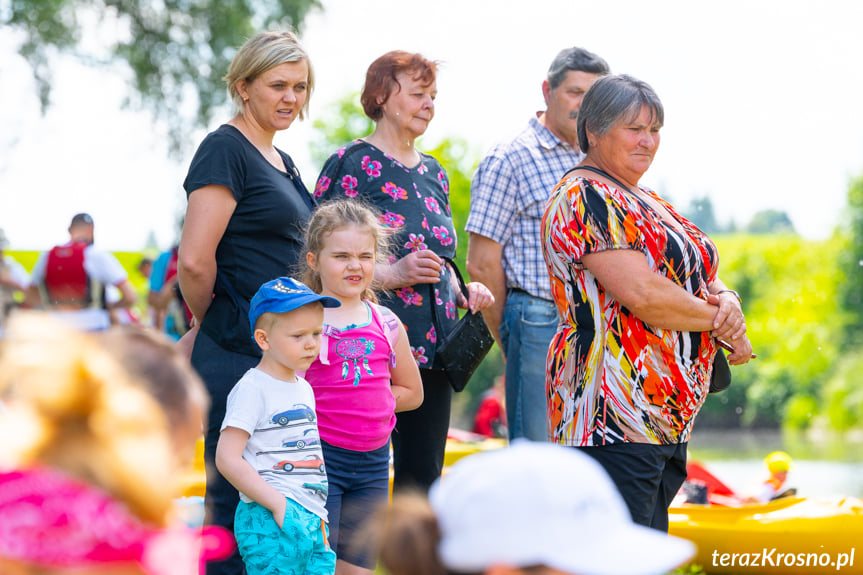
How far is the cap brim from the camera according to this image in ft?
4.09

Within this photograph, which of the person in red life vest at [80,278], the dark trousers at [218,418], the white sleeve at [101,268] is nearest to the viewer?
the dark trousers at [218,418]

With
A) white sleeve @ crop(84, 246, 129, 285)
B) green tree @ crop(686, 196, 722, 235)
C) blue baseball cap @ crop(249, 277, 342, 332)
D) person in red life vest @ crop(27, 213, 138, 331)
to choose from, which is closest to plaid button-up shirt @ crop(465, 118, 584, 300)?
green tree @ crop(686, 196, 722, 235)

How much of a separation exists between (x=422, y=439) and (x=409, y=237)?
0.74 m

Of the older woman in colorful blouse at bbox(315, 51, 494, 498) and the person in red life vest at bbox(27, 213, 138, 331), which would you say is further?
the person in red life vest at bbox(27, 213, 138, 331)

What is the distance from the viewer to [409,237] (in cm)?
354

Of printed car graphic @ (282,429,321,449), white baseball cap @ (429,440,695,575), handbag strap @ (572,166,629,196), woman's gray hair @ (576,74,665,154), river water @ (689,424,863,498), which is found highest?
woman's gray hair @ (576,74,665,154)

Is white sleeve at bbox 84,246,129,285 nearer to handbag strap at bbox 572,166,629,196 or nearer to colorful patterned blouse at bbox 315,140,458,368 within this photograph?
colorful patterned blouse at bbox 315,140,458,368

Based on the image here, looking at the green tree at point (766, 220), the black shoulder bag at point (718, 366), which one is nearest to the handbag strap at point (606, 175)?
the black shoulder bag at point (718, 366)

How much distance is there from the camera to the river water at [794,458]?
14.2m

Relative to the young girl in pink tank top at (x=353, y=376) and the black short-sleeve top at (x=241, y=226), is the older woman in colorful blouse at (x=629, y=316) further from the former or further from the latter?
the black short-sleeve top at (x=241, y=226)

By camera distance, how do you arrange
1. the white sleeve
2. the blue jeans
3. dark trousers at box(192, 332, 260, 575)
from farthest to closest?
the white sleeve
the blue jeans
dark trousers at box(192, 332, 260, 575)

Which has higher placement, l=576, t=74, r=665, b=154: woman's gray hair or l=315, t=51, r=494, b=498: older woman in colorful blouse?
l=576, t=74, r=665, b=154: woman's gray hair

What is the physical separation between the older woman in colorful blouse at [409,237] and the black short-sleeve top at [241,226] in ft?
1.45

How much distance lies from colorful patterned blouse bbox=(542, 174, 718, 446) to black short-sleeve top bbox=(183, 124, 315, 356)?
88 cm
